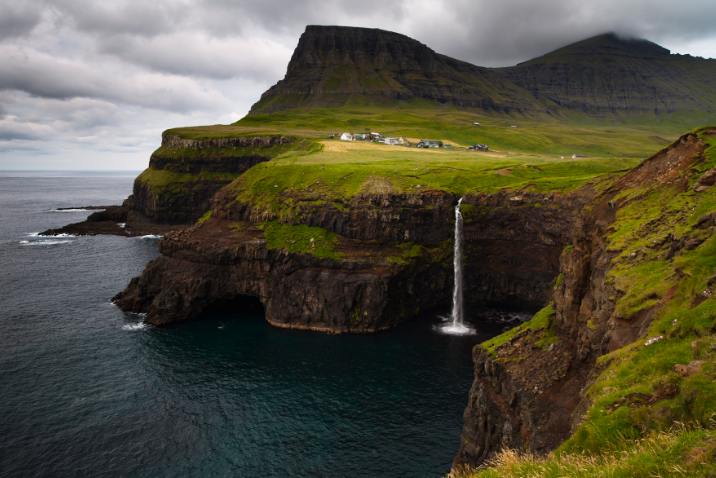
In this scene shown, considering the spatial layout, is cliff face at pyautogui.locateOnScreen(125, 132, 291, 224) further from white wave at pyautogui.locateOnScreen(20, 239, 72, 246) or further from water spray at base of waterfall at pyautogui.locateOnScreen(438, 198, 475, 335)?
water spray at base of waterfall at pyautogui.locateOnScreen(438, 198, 475, 335)

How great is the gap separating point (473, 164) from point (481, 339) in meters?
49.0

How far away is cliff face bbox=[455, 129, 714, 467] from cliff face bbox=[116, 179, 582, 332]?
35.2 m

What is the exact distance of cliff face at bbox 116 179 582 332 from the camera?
72.4 meters

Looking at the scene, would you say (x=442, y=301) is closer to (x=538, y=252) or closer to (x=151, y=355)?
(x=538, y=252)

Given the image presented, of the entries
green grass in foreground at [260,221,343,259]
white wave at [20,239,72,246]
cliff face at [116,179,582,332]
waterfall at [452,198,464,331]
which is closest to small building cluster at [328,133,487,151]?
waterfall at [452,198,464,331]

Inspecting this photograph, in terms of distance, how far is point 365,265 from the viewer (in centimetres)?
7419

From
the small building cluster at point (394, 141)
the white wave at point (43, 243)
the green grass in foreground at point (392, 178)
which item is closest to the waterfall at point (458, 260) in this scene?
the green grass in foreground at point (392, 178)

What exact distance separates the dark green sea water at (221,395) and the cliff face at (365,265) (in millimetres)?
4039

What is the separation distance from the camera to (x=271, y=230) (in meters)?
80.9

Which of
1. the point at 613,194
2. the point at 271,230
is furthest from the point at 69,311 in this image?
the point at 613,194

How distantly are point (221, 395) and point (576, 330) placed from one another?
41.8 m

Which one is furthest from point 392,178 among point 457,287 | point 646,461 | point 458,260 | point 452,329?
point 646,461

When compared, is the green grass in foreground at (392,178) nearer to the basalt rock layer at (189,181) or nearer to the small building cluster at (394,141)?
the small building cluster at (394,141)

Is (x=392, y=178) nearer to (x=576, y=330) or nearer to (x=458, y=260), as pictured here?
(x=458, y=260)
